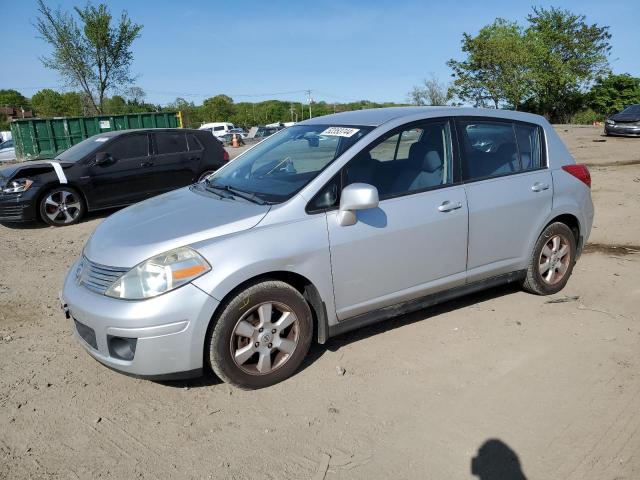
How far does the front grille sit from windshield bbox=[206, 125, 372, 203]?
1.06 meters

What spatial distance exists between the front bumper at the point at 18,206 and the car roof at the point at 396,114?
5676 millimetres

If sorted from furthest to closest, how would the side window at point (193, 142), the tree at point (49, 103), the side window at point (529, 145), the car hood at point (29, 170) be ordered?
the tree at point (49, 103)
the side window at point (193, 142)
the car hood at point (29, 170)
the side window at point (529, 145)

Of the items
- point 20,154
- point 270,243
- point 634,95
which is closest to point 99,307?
point 270,243

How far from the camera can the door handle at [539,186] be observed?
434cm

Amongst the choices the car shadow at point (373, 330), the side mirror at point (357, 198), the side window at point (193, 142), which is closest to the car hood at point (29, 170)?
the side window at point (193, 142)

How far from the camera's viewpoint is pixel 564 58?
149 ft

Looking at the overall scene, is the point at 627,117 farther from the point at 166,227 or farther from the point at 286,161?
the point at 166,227

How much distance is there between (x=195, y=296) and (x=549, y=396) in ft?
7.30

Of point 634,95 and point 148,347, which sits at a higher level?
point 634,95

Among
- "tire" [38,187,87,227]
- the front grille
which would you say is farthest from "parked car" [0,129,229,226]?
the front grille

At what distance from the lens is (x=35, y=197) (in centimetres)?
812

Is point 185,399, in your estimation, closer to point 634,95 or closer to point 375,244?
point 375,244

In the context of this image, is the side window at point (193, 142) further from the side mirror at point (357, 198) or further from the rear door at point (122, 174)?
the side mirror at point (357, 198)

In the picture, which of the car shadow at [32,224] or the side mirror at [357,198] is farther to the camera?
the car shadow at [32,224]
